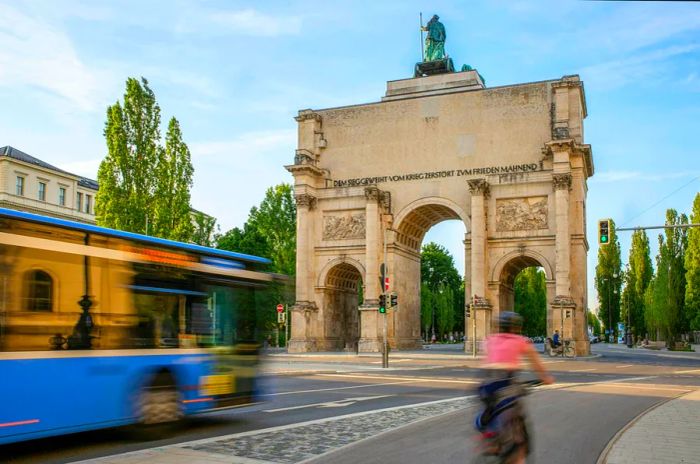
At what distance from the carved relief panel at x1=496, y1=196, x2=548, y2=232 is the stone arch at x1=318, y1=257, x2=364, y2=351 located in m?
10.1

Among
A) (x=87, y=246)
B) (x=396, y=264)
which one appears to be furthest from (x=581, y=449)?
(x=396, y=264)

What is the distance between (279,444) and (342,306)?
4583 cm

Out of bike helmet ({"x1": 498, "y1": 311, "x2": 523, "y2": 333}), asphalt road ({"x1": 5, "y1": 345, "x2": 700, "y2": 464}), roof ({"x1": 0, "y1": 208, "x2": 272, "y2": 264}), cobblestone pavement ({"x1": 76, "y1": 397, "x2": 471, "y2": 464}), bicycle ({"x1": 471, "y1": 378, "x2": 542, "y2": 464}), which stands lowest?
asphalt road ({"x1": 5, "y1": 345, "x2": 700, "y2": 464})

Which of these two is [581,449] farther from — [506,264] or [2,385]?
[506,264]

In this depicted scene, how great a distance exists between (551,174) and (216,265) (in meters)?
38.0

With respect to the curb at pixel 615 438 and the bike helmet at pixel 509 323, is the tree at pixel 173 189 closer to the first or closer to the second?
the curb at pixel 615 438

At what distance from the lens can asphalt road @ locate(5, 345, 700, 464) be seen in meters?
9.84

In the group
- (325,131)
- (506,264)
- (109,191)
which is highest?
(325,131)

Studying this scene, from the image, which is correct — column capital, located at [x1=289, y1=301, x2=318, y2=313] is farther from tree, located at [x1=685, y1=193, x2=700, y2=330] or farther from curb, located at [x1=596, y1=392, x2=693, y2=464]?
curb, located at [x1=596, y1=392, x2=693, y2=464]

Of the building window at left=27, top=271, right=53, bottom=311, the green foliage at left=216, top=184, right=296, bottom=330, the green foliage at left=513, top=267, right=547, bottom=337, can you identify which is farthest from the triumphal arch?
the green foliage at left=513, top=267, right=547, bottom=337

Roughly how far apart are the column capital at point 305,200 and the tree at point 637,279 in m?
50.6

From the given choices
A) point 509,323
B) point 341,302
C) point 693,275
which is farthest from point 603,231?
point 693,275

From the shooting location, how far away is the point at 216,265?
12742mm

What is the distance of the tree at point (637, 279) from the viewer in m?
91.9
